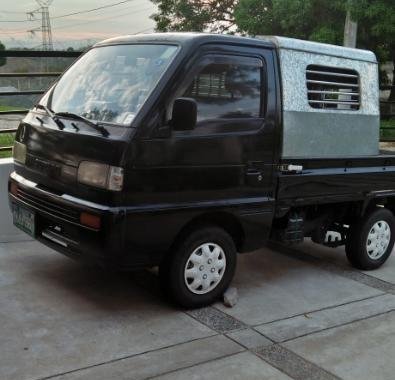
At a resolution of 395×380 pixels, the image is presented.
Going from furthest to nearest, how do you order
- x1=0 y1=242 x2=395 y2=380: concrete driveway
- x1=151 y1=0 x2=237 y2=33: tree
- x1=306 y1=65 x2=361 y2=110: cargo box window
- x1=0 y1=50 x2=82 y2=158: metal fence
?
1. x1=151 y1=0 x2=237 y2=33: tree
2. x1=0 y1=50 x2=82 y2=158: metal fence
3. x1=306 y1=65 x2=361 y2=110: cargo box window
4. x1=0 y1=242 x2=395 y2=380: concrete driveway

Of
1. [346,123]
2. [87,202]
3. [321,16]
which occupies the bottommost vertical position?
[87,202]

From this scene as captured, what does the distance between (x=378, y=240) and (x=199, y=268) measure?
2.34 metres

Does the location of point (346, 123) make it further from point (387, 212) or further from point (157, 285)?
point (157, 285)

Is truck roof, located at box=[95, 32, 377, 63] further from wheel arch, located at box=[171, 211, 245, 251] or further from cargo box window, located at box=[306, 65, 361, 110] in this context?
wheel arch, located at box=[171, 211, 245, 251]

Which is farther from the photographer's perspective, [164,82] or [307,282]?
[307,282]

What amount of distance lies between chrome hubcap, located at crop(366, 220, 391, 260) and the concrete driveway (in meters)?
0.34

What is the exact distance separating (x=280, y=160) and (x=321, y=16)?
12.5m

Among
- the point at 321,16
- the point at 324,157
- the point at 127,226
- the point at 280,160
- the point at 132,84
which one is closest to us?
the point at 127,226

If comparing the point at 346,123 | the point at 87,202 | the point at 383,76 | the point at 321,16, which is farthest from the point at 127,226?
the point at 383,76

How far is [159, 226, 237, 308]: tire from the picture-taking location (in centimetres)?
458

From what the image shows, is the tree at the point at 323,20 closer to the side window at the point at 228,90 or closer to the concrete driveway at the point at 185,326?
the side window at the point at 228,90

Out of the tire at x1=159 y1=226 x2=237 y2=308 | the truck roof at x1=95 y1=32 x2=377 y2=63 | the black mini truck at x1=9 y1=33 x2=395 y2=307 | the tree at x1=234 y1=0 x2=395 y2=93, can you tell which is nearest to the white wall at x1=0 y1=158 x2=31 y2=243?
the black mini truck at x1=9 y1=33 x2=395 y2=307

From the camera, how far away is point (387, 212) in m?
6.22

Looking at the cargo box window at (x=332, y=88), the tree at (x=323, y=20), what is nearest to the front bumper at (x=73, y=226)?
the cargo box window at (x=332, y=88)
